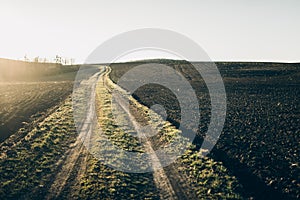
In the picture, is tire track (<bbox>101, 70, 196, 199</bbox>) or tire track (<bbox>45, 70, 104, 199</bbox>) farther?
tire track (<bbox>45, 70, 104, 199</bbox>)

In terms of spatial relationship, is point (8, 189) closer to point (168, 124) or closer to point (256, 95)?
point (168, 124)

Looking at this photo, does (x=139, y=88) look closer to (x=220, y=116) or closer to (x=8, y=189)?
(x=220, y=116)

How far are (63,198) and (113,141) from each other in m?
8.85

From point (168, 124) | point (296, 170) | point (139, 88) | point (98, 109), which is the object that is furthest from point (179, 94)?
point (296, 170)

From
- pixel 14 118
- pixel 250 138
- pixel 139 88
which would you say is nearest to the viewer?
pixel 250 138

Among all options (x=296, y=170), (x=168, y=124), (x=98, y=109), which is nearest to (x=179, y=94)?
(x=98, y=109)

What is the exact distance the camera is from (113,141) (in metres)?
24.2

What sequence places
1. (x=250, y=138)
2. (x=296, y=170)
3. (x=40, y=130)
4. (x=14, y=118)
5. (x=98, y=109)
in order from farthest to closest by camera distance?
(x=98, y=109)
(x=14, y=118)
(x=40, y=130)
(x=250, y=138)
(x=296, y=170)

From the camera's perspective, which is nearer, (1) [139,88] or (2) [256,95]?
(2) [256,95]

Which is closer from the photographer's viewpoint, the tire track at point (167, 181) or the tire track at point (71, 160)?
the tire track at point (167, 181)

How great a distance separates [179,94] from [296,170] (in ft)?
92.4

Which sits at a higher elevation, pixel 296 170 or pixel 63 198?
pixel 296 170

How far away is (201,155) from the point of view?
69.1 ft

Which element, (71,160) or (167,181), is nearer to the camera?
(167,181)
